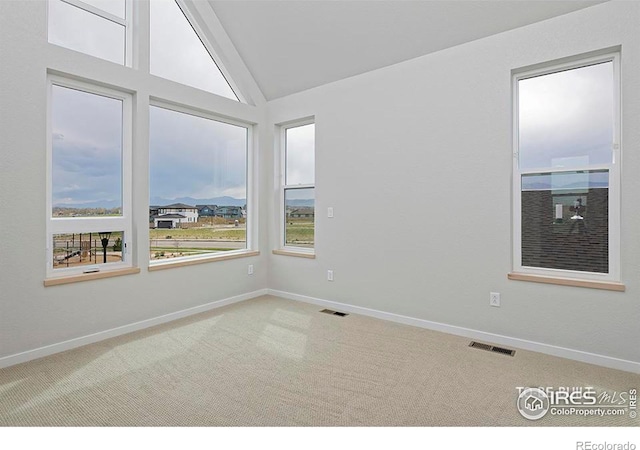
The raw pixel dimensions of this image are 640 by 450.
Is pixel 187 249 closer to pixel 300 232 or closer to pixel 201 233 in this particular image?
pixel 201 233

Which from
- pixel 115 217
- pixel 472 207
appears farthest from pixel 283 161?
pixel 472 207

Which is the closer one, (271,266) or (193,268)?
(193,268)

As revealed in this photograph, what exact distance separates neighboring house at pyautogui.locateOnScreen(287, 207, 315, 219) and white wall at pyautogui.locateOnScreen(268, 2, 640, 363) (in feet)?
0.72

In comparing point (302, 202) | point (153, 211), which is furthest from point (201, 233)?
point (302, 202)

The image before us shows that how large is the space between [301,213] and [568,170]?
9.46 ft

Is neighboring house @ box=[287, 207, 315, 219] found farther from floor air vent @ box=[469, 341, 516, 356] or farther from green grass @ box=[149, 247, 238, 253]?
floor air vent @ box=[469, 341, 516, 356]

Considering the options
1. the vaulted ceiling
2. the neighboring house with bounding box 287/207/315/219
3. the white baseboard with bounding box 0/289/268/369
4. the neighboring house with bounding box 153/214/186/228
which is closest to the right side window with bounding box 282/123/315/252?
the neighboring house with bounding box 287/207/315/219

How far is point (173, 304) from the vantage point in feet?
12.6

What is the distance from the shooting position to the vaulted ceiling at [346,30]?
307 centimetres

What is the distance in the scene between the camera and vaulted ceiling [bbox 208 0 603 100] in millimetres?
3068

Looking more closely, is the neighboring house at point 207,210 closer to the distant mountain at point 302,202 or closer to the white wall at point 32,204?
the distant mountain at point 302,202

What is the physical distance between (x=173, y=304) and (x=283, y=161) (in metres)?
2.28

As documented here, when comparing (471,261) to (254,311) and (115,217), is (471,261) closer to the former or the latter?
(254,311)

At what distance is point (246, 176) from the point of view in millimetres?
4887
